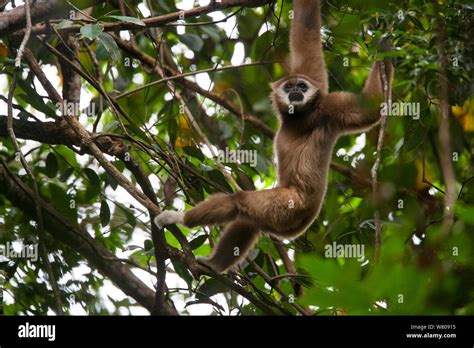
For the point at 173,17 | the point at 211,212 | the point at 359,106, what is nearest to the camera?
the point at 173,17

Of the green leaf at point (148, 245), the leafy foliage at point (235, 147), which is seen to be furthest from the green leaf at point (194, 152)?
the green leaf at point (148, 245)

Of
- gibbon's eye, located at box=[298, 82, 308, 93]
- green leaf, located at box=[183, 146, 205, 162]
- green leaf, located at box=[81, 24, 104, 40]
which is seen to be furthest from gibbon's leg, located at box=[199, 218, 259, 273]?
green leaf, located at box=[81, 24, 104, 40]

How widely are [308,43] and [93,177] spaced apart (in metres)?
2.05

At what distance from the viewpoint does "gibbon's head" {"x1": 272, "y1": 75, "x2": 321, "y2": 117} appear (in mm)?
4617

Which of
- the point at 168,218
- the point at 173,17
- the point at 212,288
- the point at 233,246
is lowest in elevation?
the point at 212,288

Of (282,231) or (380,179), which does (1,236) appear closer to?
(282,231)

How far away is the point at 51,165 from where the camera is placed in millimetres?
4648

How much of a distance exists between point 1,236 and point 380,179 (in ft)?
9.75

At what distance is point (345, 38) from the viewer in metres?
4.59

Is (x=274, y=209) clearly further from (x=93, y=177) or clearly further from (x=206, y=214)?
(x=93, y=177)

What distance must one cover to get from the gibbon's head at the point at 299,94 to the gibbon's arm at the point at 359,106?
11cm

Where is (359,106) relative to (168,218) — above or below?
above

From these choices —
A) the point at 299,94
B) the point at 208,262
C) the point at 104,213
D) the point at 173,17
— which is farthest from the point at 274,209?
the point at 173,17

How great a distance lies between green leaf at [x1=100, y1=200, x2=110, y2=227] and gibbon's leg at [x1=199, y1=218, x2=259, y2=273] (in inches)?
33.8
